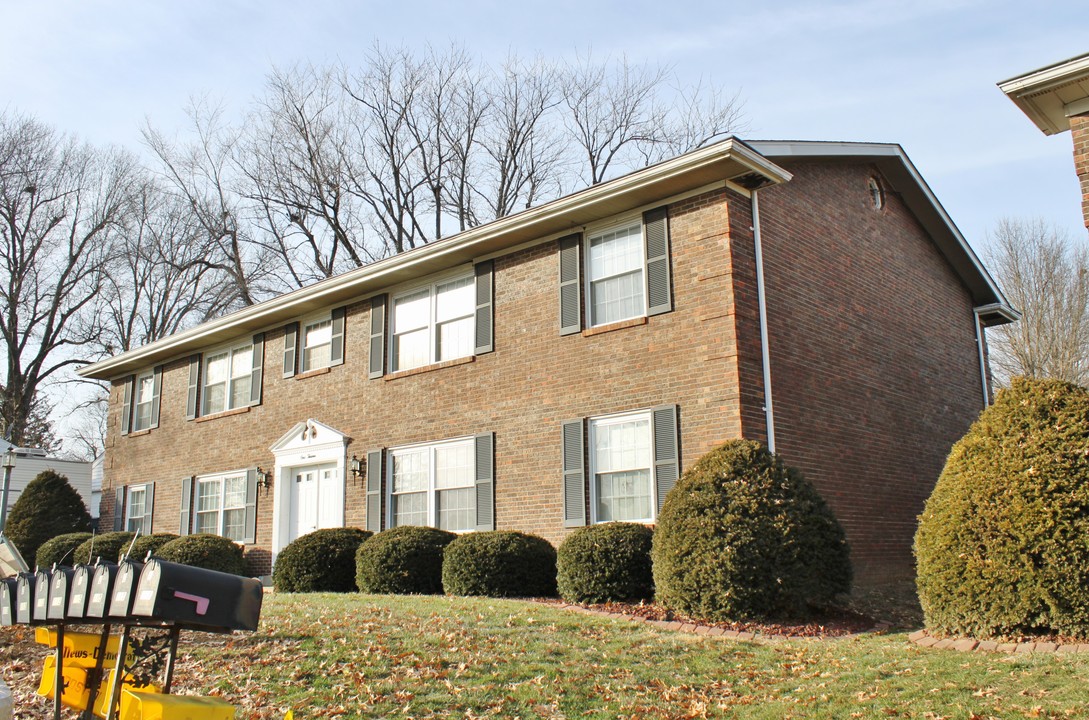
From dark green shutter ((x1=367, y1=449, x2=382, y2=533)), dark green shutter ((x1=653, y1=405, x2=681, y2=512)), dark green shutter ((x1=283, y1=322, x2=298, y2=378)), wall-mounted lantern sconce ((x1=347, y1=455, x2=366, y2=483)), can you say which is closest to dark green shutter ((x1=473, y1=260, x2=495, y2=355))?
dark green shutter ((x1=367, y1=449, x2=382, y2=533))

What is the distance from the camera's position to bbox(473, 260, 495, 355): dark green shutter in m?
14.9

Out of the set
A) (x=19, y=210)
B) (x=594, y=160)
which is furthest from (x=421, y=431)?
(x=19, y=210)

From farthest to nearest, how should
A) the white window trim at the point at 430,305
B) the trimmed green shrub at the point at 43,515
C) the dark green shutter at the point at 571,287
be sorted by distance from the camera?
the trimmed green shrub at the point at 43,515, the white window trim at the point at 430,305, the dark green shutter at the point at 571,287

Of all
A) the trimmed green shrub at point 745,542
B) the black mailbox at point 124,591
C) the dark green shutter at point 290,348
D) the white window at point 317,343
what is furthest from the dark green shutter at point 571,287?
the black mailbox at point 124,591

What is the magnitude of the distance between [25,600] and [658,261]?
28.6ft

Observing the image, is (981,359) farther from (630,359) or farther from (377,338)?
(377,338)

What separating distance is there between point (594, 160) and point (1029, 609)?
27818mm

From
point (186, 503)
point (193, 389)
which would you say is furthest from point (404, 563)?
point (193, 389)

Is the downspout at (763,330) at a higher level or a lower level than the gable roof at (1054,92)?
lower

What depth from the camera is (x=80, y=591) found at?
5.73 m

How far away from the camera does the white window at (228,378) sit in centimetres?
2003

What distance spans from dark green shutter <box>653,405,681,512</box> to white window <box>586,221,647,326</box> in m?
1.54

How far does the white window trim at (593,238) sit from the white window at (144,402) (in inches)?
523

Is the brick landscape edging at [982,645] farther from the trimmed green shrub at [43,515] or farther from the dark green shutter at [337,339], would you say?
the trimmed green shrub at [43,515]
